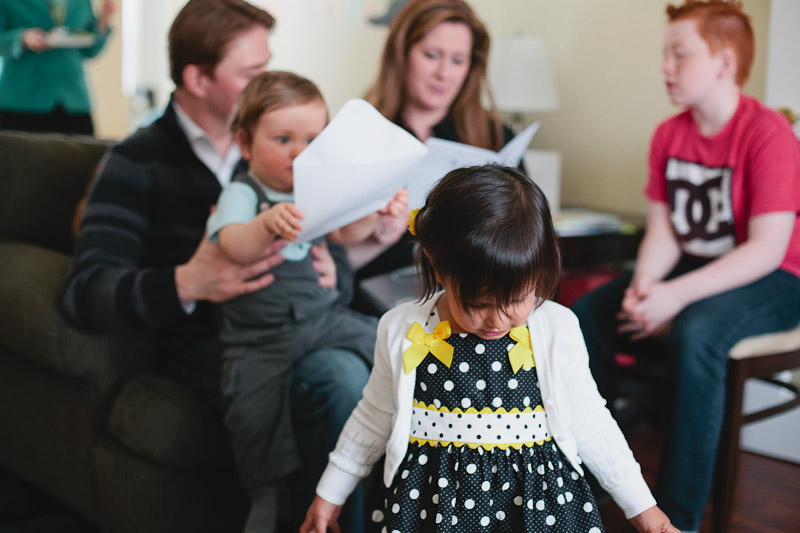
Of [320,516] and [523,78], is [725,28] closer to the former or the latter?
[523,78]

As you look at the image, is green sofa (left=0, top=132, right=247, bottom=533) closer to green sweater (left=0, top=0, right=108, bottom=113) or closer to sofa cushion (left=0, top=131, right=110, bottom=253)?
sofa cushion (left=0, top=131, right=110, bottom=253)

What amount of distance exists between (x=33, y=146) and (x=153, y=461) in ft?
2.93

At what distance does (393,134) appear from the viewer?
3.44 feet


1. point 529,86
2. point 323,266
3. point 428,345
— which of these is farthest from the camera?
point 529,86

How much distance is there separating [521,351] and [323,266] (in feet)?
1.61

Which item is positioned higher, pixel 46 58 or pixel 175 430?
pixel 46 58

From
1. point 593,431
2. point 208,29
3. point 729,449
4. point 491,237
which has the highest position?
point 208,29

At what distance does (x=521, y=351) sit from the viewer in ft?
2.79

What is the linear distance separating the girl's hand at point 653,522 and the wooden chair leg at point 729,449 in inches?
25.0

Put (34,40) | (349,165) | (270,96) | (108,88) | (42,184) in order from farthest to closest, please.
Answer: (108,88)
(34,40)
(42,184)
(270,96)
(349,165)

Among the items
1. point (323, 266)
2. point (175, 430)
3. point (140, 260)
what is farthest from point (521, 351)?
point (140, 260)

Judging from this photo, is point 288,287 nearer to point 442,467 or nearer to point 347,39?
point 442,467

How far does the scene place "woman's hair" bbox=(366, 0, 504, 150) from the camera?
1672mm

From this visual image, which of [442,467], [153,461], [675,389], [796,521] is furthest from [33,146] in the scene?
[796,521]
